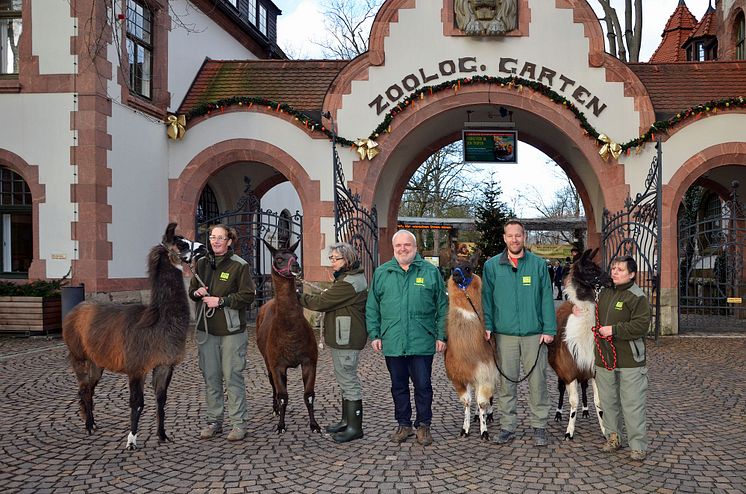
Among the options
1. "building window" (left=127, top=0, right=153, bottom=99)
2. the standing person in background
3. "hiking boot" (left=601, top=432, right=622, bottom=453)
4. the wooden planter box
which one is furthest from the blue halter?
"building window" (left=127, top=0, right=153, bottom=99)

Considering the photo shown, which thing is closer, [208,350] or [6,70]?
[208,350]

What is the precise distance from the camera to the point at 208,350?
5.80 meters

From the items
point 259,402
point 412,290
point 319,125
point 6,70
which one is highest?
point 6,70

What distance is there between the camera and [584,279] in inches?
221

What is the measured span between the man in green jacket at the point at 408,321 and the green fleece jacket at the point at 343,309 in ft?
0.32

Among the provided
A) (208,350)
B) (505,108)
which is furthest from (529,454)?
(505,108)

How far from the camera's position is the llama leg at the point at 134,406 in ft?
17.7

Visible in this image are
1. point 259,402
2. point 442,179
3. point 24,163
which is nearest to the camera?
point 259,402

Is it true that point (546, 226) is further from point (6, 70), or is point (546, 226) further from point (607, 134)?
point (6, 70)

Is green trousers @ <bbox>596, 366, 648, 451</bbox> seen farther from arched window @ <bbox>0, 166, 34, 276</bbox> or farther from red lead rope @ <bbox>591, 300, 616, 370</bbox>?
arched window @ <bbox>0, 166, 34, 276</bbox>

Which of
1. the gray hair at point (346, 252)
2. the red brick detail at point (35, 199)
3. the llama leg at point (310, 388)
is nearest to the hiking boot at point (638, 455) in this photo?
the llama leg at point (310, 388)

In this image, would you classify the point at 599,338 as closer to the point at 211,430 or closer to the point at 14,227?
the point at 211,430

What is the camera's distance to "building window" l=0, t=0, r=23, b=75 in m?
12.4

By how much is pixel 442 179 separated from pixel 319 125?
79.2 feet
